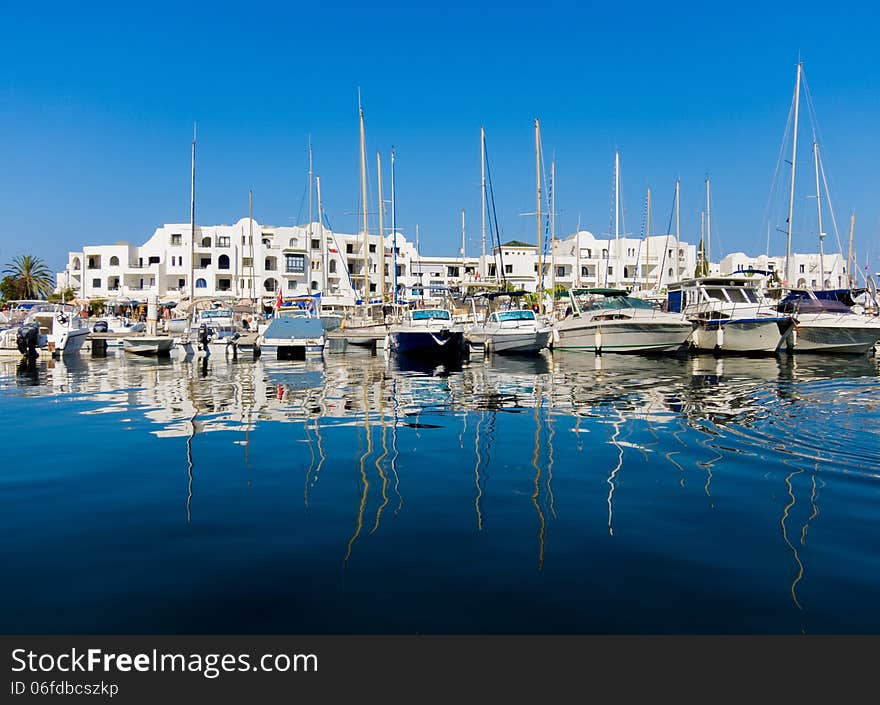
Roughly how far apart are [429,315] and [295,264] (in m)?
61.3

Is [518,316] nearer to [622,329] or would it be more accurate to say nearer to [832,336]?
[622,329]

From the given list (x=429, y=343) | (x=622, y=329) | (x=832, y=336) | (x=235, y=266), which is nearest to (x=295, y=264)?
(x=235, y=266)

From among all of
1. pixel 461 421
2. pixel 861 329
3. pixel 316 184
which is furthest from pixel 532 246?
pixel 461 421

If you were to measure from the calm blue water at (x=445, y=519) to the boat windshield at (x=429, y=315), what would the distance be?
1840 centimetres

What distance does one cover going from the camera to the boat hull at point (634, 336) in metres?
30.9

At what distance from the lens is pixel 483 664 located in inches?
155

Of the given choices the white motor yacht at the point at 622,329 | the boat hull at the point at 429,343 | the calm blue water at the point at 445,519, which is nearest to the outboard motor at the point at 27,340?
the boat hull at the point at 429,343

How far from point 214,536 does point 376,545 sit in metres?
1.45

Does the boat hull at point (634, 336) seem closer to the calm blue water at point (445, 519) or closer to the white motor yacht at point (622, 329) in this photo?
the white motor yacht at point (622, 329)

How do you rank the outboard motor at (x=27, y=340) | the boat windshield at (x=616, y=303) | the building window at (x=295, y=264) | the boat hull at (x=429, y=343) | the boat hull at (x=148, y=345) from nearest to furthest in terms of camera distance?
the boat hull at (x=429, y=343) < the outboard motor at (x=27, y=340) < the boat hull at (x=148, y=345) < the boat windshield at (x=616, y=303) < the building window at (x=295, y=264)

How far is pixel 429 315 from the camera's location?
33.1 m

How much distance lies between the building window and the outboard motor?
57.8 m

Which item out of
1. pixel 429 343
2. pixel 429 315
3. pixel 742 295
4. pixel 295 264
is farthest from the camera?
pixel 295 264

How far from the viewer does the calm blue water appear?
458 cm
